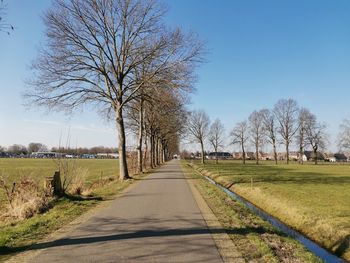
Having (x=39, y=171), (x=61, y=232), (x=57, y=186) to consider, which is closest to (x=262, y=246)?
(x=61, y=232)

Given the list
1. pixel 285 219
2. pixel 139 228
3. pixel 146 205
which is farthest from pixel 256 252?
pixel 285 219

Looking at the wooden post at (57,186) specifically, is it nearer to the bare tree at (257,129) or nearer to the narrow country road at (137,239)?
the narrow country road at (137,239)

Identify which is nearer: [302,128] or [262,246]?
[262,246]

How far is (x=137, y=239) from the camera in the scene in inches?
329

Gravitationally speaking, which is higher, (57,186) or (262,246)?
(57,186)

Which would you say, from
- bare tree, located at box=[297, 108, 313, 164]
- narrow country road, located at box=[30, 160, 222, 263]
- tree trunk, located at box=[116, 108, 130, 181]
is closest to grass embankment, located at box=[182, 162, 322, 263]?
narrow country road, located at box=[30, 160, 222, 263]

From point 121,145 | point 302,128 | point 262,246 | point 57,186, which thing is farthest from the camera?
point 302,128

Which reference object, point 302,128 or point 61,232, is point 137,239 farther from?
point 302,128

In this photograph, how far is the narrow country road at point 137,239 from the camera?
274 inches

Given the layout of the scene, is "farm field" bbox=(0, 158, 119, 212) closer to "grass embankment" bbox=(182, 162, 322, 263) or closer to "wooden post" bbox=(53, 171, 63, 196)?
"wooden post" bbox=(53, 171, 63, 196)

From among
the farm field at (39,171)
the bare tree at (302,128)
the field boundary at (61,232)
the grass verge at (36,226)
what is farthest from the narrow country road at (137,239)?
the bare tree at (302,128)

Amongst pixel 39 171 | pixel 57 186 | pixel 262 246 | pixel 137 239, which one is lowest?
pixel 262 246

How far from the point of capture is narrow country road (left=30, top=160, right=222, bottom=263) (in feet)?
22.8

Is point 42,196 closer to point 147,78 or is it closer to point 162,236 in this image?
point 162,236
